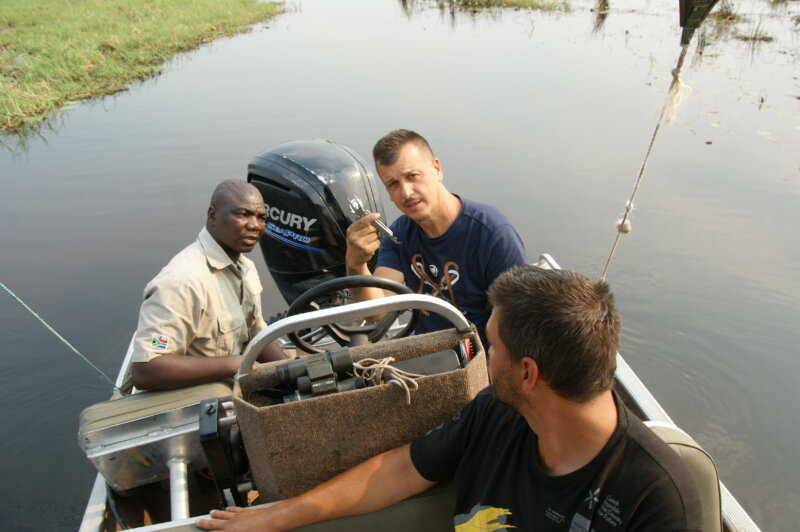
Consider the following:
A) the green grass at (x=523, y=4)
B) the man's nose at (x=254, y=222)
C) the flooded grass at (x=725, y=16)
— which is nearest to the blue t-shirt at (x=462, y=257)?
the man's nose at (x=254, y=222)

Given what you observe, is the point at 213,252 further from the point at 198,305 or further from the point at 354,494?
the point at 354,494

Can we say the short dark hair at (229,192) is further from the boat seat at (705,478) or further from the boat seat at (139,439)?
the boat seat at (705,478)

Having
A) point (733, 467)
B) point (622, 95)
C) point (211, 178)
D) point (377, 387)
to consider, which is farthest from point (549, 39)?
point (377, 387)

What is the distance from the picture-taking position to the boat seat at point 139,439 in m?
1.77

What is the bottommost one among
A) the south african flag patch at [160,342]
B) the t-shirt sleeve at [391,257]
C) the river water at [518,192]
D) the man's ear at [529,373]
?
the river water at [518,192]

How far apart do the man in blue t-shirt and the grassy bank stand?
8604 millimetres

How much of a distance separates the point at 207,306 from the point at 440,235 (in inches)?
38.8

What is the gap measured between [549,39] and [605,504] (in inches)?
546

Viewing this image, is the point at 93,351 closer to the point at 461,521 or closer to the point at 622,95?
the point at 461,521

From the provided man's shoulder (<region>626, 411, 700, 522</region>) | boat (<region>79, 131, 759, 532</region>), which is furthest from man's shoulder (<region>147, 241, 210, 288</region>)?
man's shoulder (<region>626, 411, 700, 522</region>)

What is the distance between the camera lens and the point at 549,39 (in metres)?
13.3

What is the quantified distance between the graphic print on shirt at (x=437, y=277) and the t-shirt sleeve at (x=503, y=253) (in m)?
0.17

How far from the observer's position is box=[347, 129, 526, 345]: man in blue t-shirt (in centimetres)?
215

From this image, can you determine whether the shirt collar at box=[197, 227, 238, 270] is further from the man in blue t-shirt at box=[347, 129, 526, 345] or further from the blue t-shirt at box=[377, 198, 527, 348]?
the blue t-shirt at box=[377, 198, 527, 348]
